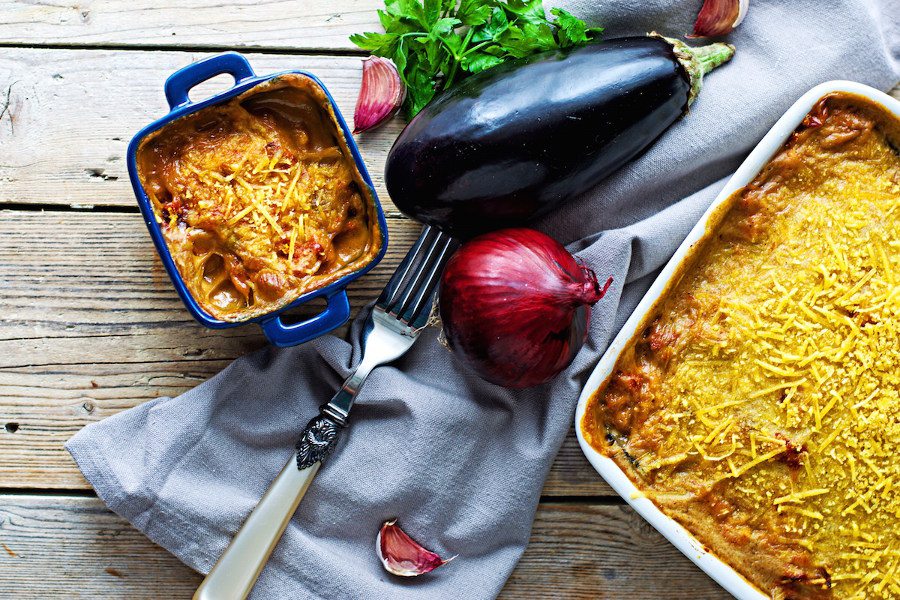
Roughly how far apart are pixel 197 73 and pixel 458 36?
510 millimetres

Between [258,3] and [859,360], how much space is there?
143 centimetres

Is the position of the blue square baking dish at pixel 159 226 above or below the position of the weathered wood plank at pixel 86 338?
above

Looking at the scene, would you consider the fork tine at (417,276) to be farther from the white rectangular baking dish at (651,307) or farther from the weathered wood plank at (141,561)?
the weathered wood plank at (141,561)

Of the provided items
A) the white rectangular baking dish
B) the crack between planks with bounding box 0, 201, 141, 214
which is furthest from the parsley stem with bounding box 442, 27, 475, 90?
the crack between planks with bounding box 0, 201, 141, 214

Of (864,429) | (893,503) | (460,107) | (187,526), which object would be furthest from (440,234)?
(893,503)

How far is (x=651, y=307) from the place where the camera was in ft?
4.40

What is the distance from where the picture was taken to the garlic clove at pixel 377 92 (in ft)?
4.75

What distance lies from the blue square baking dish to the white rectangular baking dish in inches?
19.1

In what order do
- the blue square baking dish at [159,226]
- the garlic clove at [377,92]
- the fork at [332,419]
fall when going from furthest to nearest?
the garlic clove at [377,92], the fork at [332,419], the blue square baking dish at [159,226]

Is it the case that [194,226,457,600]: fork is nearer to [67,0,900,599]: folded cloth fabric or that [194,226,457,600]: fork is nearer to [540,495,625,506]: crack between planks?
[67,0,900,599]: folded cloth fabric

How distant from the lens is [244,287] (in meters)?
1.33

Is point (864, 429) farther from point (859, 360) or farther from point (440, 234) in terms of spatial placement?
point (440, 234)

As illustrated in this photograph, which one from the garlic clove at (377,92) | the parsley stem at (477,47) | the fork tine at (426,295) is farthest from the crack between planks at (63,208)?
the parsley stem at (477,47)

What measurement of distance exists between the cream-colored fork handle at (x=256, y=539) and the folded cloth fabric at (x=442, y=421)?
0.21 ft
